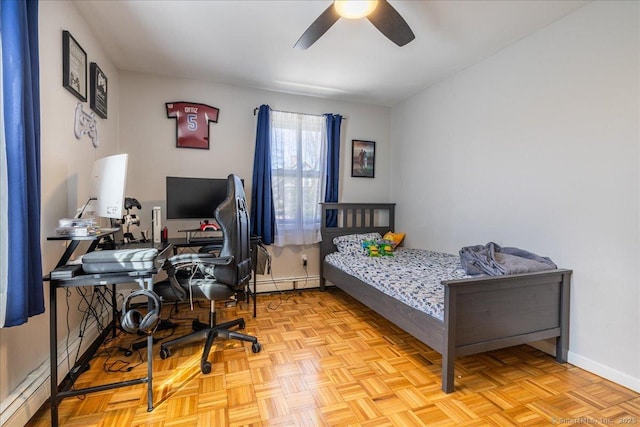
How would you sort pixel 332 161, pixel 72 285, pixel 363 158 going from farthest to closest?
1. pixel 363 158
2. pixel 332 161
3. pixel 72 285

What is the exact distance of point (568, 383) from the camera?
1.84 m

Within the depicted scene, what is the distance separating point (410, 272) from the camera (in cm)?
254

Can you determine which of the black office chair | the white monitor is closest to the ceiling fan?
the black office chair

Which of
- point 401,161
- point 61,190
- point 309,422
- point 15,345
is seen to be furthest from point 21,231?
point 401,161

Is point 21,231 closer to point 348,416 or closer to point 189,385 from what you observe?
point 189,385

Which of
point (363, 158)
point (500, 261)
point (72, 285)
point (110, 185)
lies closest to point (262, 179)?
point (363, 158)

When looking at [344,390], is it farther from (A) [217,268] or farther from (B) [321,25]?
(B) [321,25]

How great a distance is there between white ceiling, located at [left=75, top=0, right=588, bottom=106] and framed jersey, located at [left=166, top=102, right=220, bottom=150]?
31 cm

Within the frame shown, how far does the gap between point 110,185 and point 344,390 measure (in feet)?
5.96

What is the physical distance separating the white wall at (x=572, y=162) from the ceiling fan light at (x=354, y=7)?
4.75 feet

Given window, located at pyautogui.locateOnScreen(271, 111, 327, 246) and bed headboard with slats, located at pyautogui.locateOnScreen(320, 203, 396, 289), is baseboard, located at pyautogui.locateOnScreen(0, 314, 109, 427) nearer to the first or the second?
window, located at pyautogui.locateOnScreen(271, 111, 327, 246)

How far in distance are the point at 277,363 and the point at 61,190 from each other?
5.62 ft

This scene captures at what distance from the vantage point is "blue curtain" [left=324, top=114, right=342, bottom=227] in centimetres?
374

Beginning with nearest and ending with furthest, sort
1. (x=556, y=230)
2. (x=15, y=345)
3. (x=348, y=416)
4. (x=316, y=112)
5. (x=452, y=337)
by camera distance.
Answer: (x=15, y=345)
(x=348, y=416)
(x=452, y=337)
(x=556, y=230)
(x=316, y=112)
